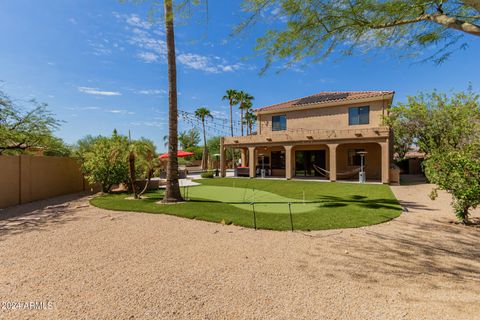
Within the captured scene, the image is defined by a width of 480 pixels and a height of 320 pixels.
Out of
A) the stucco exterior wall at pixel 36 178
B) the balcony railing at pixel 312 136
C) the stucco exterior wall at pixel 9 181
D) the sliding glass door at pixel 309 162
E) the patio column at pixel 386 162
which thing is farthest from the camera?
the sliding glass door at pixel 309 162

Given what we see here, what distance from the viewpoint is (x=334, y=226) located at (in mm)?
6816

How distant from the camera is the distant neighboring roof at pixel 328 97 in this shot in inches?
736

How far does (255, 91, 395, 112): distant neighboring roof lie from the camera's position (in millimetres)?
18688

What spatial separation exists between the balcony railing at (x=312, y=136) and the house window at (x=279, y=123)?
0.97 m

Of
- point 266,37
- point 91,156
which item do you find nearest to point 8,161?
point 91,156

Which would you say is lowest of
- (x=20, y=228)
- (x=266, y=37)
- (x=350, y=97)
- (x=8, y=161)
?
(x=20, y=228)

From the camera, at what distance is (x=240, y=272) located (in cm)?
425

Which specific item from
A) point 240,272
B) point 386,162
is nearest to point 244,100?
point 386,162

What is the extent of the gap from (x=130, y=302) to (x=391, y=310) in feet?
11.8

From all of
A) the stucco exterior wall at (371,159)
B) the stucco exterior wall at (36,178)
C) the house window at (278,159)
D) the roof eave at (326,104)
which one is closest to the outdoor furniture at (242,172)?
the house window at (278,159)

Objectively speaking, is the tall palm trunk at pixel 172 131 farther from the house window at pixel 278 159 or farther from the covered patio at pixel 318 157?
the house window at pixel 278 159

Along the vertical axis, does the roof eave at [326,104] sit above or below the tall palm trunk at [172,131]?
above

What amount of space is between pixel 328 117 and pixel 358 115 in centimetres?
236

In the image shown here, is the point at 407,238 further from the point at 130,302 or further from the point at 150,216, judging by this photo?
the point at 150,216
